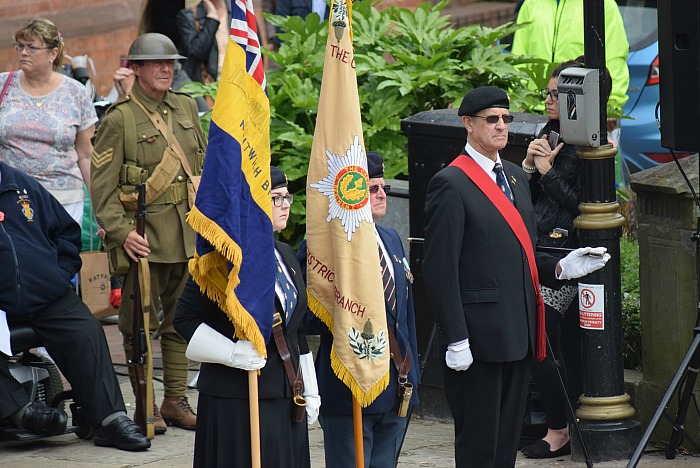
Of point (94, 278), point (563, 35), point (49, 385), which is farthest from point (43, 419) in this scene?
point (563, 35)

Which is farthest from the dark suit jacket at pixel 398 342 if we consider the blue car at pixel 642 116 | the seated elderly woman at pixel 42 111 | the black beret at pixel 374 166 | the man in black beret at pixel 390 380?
the blue car at pixel 642 116

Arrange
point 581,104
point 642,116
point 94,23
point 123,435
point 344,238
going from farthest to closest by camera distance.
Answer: point 94,23 → point 642,116 → point 123,435 → point 581,104 → point 344,238

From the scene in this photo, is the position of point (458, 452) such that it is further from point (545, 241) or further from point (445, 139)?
point (445, 139)

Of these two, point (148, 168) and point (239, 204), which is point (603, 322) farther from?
point (148, 168)

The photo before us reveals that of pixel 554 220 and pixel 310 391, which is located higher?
pixel 554 220

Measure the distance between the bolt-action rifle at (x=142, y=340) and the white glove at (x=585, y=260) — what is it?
264cm

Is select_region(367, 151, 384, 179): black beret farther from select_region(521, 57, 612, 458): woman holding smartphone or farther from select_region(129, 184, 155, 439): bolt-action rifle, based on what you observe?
select_region(129, 184, 155, 439): bolt-action rifle

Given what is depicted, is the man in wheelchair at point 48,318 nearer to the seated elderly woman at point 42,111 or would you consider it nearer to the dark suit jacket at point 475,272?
the seated elderly woman at point 42,111

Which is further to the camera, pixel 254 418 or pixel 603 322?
pixel 603 322

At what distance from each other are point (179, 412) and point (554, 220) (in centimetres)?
251

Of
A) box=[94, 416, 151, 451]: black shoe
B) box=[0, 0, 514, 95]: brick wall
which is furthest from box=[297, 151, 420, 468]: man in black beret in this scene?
box=[0, 0, 514, 95]: brick wall

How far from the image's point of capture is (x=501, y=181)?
6.35m

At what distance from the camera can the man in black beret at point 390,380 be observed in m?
6.10

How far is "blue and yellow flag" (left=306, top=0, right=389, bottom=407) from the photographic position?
6.01 meters
